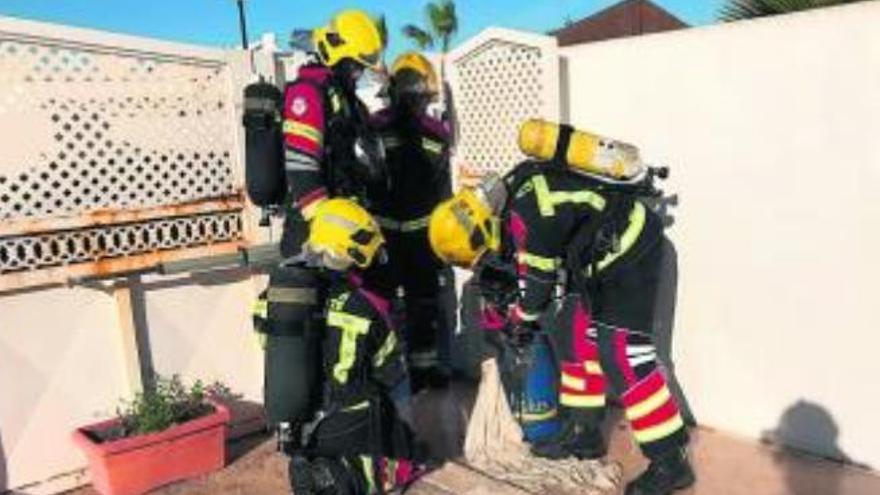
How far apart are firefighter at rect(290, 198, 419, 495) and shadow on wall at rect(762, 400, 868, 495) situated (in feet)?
6.44

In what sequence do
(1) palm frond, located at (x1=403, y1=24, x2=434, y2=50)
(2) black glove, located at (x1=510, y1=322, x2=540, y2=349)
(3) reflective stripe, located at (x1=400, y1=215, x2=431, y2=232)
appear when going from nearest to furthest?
(2) black glove, located at (x1=510, y1=322, x2=540, y2=349) < (3) reflective stripe, located at (x1=400, y1=215, x2=431, y2=232) < (1) palm frond, located at (x1=403, y1=24, x2=434, y2=50)

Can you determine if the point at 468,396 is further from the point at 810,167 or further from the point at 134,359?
the point at 810,167

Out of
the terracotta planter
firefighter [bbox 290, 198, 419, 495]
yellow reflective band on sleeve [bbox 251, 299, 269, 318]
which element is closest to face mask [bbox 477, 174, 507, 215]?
firefighter [bbox 290, 198, 419, 495]

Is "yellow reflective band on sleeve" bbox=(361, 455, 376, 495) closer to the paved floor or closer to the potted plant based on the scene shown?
the paved floor

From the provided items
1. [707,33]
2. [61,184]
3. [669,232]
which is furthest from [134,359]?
[707,33]

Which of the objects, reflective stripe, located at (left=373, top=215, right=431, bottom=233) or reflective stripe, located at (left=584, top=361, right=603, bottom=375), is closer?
reflective stripe, located at (left=584, top=361, right=603, bottom=375)

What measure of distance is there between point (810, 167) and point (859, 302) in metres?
0.66

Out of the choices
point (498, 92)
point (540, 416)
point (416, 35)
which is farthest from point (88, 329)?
point (416, 35)

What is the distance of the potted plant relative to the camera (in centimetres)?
520

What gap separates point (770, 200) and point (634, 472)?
152cm

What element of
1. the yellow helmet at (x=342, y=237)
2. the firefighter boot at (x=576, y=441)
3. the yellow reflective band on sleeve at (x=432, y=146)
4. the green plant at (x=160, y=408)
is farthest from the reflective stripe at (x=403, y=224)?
the yellow helmet at (x=342, y=237)

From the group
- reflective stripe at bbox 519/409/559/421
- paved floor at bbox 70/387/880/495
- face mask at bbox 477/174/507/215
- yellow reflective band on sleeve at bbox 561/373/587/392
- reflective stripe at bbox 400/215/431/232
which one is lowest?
paved floor at bbox 70/387/880/495

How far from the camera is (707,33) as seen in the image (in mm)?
4969

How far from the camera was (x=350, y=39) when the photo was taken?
521 centimetres
